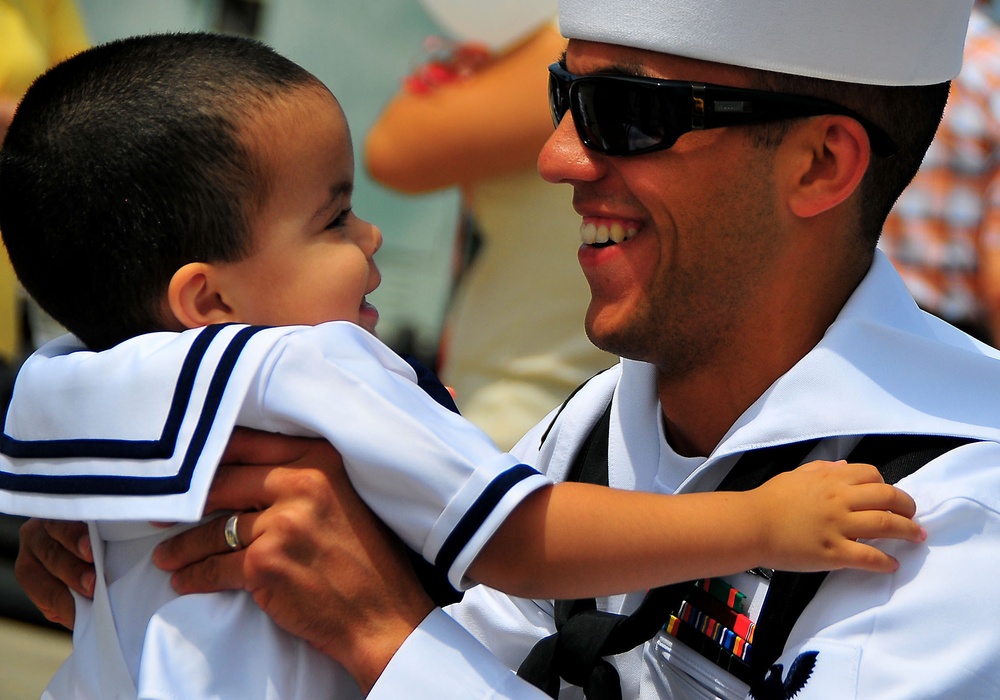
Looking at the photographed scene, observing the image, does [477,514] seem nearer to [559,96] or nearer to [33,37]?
[559,96]

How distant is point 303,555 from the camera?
5.74 feet

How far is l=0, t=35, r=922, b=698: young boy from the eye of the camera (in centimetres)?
164

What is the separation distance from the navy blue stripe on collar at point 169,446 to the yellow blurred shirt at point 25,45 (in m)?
2.27

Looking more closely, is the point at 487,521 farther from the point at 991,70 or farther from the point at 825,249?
the point at 991,70

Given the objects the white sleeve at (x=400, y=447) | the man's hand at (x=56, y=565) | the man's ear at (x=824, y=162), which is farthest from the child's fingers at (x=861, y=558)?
the man's hand at (x=56, y=565)

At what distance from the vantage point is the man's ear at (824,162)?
2.11m

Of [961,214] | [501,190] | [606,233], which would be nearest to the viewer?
[606,233]

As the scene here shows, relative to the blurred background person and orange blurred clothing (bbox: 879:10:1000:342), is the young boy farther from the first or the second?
orange blurred clothing (bbox: 879:10:1000:342)

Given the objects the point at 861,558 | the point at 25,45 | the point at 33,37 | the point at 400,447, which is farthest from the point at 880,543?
the point at 33,37

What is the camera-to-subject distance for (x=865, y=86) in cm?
209

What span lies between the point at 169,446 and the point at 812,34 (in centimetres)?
118

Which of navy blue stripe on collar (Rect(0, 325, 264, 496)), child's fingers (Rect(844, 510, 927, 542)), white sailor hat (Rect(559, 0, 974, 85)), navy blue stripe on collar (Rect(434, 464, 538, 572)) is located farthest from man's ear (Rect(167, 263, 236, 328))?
child's fingers (Rect(844, 510, 927, 542))

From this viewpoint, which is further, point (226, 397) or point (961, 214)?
point (961, 214)

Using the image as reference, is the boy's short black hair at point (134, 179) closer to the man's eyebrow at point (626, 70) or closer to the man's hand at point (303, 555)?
the man's hand at point (303, 555)
